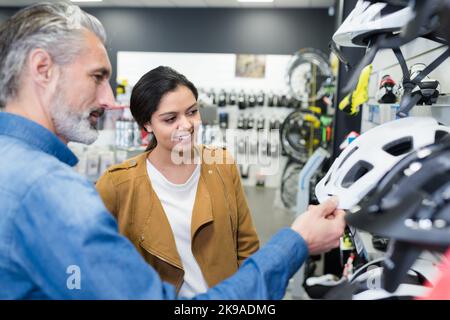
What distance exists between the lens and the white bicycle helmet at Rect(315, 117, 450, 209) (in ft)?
2.93

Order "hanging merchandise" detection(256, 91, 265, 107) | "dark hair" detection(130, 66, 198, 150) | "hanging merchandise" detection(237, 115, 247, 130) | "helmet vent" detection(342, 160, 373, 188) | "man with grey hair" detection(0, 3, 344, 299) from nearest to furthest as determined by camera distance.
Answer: "man with grey hair" detection(0, 3, 344, 299)
"helmet vent" detection(342, 160, 373, 188)
"dark hair" detection(130, 66, 198, 150)
"hanging merchandise" detection(237, 115, 247, 130)
"hanging merchandise" detection(256, 91, 265, 107)

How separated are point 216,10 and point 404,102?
283 inches

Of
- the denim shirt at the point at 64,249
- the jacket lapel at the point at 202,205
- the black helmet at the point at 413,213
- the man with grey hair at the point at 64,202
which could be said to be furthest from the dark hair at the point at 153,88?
the black helmet at the point at 413,213

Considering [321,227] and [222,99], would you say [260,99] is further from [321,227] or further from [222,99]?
[321,227]

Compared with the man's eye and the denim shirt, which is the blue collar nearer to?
the denim shirt

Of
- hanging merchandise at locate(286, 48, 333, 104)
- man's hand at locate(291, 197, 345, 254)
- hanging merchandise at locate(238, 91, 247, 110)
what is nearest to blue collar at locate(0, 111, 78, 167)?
man's hand at locate(291, 197, 345, 254)

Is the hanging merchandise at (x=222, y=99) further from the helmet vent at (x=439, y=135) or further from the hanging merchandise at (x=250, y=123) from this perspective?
the helmet vent at (x=439, y=135)

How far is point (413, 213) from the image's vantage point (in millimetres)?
674

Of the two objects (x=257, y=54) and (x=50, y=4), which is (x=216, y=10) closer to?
(x=257, y=54)

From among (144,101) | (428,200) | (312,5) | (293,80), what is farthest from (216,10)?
(428,200)

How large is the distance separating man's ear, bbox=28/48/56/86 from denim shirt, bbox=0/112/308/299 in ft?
0.62

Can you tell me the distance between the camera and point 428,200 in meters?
0.69

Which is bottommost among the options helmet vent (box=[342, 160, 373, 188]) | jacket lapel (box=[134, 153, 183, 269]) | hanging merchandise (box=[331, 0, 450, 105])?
jacket lapel (box=[134, 153, 183, 269])

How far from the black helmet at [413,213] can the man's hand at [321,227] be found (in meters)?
0.15
